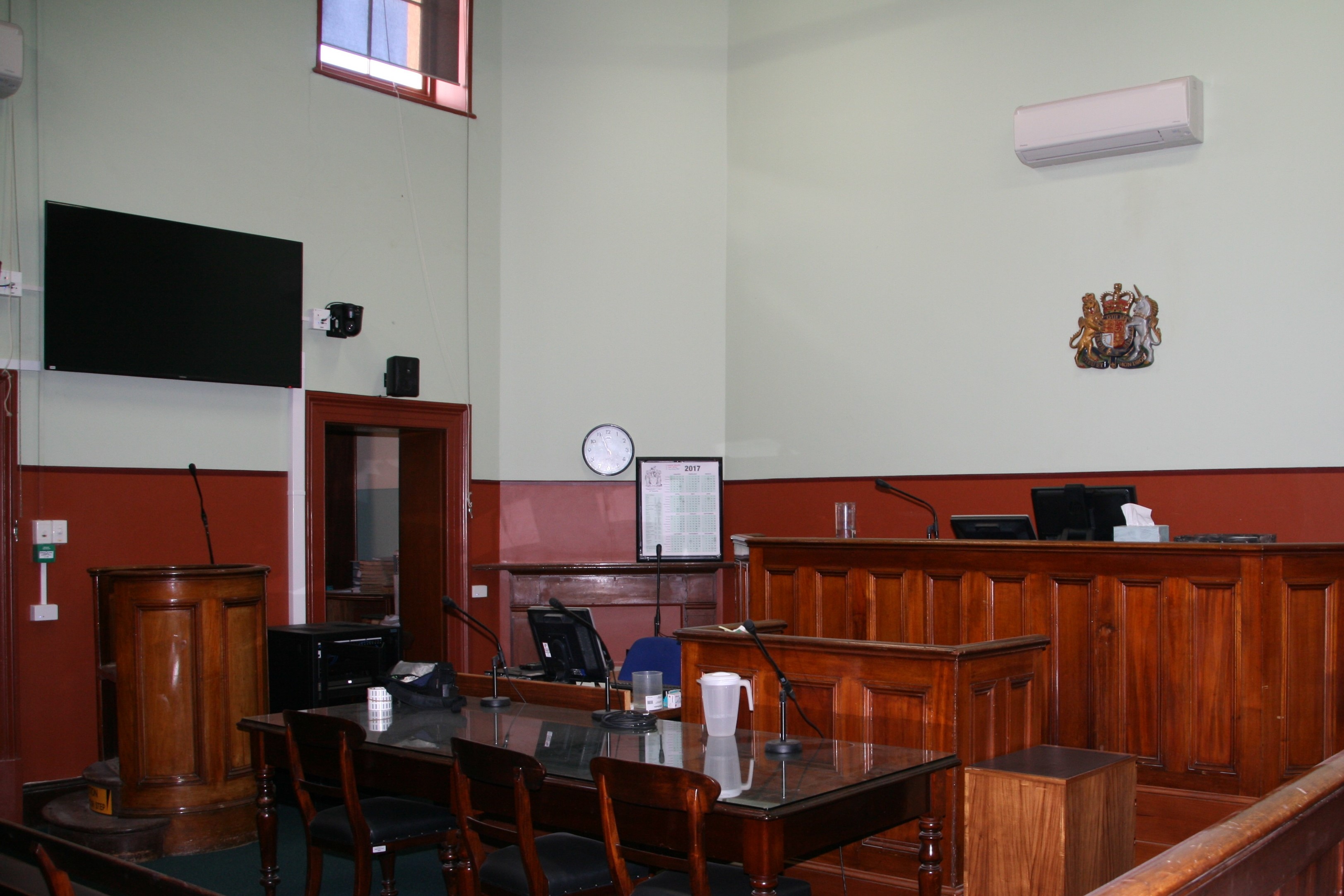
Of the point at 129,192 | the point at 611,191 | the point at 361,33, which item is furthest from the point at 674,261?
the point at 129,192

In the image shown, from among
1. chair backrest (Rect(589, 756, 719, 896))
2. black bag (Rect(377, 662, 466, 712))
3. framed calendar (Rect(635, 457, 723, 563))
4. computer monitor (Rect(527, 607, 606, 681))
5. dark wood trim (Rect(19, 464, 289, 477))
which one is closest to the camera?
chair backrest (Rect(589, 756, 719, 896))

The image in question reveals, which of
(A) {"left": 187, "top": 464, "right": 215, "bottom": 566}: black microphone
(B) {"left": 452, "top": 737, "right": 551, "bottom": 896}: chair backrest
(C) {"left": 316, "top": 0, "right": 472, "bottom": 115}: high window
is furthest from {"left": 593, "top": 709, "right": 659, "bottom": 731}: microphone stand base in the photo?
(C) {"left": 316, "top": 0, "right": 472, "bottom": 115}: high window

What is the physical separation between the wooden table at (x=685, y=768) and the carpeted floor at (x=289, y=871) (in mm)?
484

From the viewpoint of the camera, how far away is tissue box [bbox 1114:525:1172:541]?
4.70 metres

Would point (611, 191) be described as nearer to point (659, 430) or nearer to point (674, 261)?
point (674, 261)

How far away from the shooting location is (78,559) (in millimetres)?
5898

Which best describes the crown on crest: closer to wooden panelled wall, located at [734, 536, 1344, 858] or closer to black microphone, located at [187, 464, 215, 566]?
wooden panelled wall, located at [734, 536, 1344, 858]

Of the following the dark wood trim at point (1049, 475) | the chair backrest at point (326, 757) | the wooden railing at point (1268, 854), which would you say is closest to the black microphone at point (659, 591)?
the dark wood trim at point (1049, 475)

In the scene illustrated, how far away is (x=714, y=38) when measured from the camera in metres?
8.49

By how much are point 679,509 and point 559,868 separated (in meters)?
4.97

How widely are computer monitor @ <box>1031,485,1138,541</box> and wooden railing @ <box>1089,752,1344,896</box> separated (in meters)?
3.35

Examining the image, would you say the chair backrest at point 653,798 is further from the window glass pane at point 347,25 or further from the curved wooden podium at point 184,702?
the window glass pane at point 347,25

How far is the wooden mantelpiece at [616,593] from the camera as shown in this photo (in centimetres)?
782

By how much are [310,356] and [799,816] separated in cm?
516
